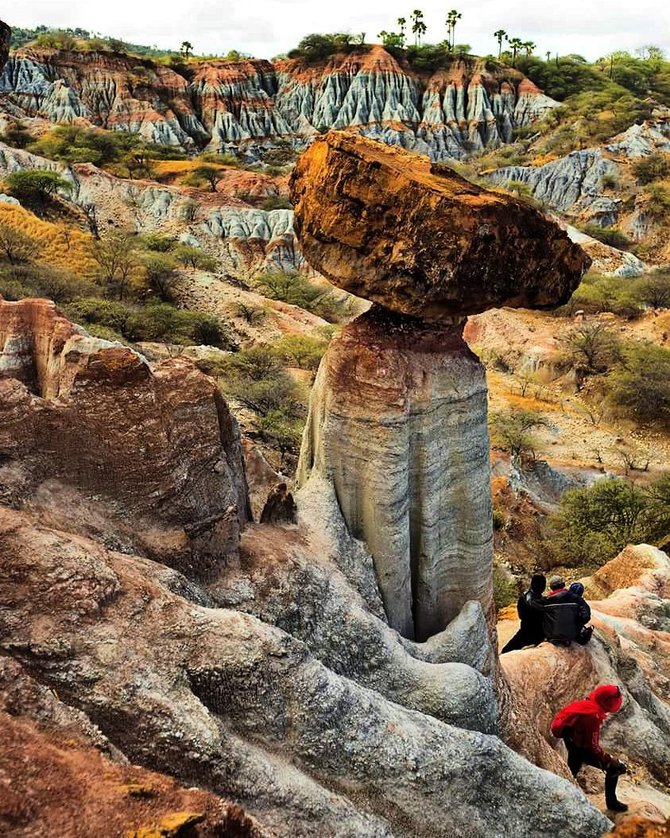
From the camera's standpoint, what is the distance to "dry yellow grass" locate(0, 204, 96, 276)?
27859 millimetres

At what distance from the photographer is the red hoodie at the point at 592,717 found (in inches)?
238

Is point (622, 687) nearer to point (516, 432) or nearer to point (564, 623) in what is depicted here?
point (564, 623)

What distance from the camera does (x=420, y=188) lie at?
16.6 ft

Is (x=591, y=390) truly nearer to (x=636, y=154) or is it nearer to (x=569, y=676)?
(x=569, y=676)

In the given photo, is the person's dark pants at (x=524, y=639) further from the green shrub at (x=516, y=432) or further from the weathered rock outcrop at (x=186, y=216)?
the weathered rock outcrop at (x=186, y=216)

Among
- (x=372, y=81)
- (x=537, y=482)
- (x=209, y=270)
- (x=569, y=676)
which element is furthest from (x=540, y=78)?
(x=569, y=676)

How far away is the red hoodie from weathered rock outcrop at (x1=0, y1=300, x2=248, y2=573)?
3549 mm

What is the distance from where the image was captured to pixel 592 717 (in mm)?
6105

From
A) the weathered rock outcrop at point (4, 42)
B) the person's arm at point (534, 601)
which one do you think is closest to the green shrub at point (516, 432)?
the person's arm at point (534, 601)

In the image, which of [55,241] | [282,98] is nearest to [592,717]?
[55,241]

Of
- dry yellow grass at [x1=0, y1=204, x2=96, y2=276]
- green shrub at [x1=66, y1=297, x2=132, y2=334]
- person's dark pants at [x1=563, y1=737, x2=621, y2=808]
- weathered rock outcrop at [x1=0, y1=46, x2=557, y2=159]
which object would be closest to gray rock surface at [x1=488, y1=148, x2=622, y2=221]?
weathered rock outcrop at [x1=0, y1=46, x2=557, y2=159]

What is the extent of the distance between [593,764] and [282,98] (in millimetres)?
78371

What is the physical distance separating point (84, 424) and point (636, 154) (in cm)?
5672

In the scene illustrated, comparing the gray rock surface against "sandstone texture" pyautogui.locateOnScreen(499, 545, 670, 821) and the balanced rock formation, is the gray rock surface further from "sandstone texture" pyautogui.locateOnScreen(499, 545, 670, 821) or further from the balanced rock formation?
the balanced rock formation
